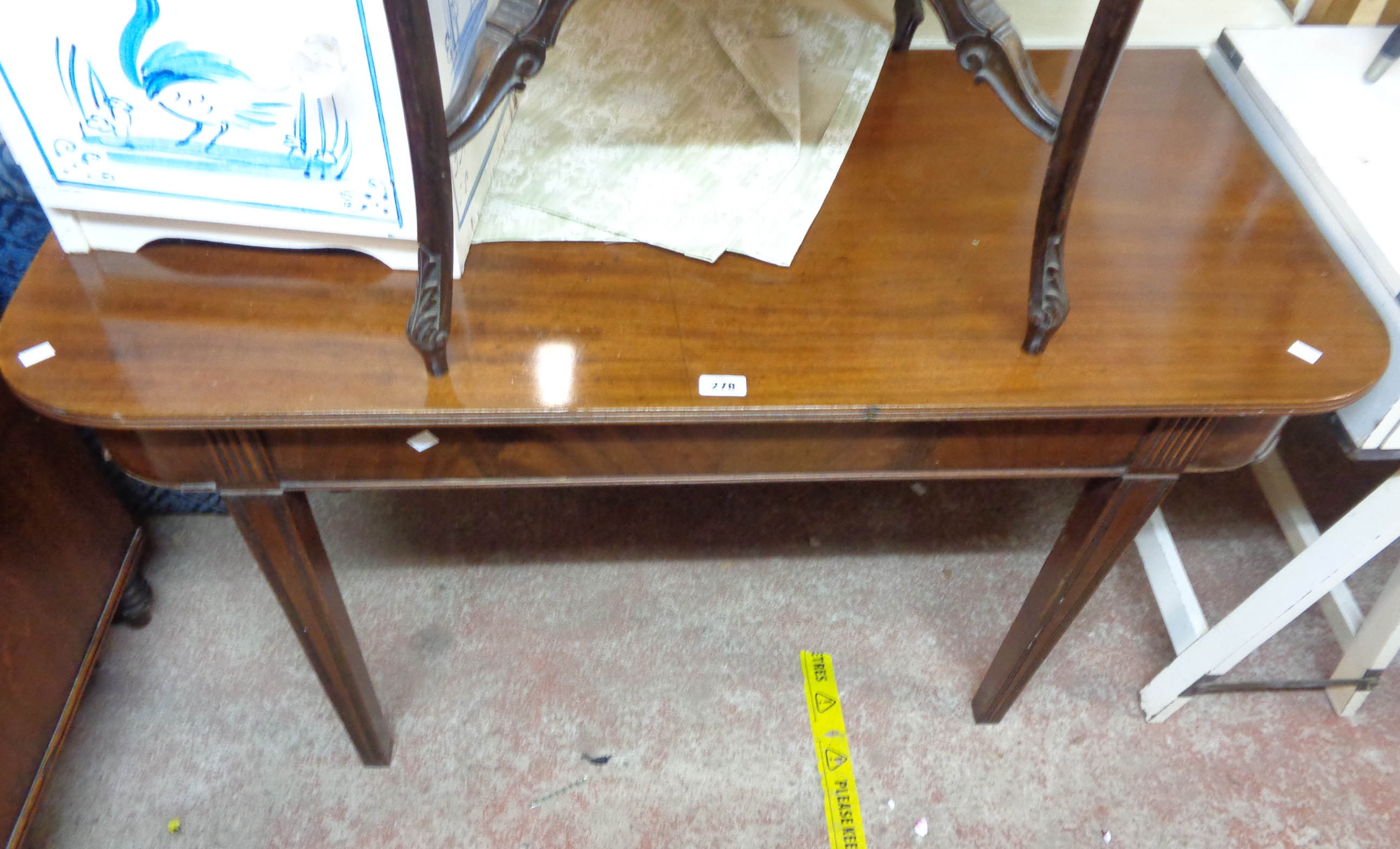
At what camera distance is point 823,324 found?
783 millimetres

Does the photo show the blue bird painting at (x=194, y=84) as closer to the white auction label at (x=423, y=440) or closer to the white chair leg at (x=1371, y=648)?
the white auction label at (x=423, y=440)

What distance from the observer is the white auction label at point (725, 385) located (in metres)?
0.73

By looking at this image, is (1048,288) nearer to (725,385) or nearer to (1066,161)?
(1066,161)

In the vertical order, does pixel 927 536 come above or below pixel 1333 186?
below

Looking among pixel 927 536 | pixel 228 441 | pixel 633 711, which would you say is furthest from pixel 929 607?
pixel 228 441

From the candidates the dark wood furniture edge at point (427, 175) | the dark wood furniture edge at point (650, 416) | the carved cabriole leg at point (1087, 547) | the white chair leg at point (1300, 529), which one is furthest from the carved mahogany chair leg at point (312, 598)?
the white chair leg at point (1300, 529)

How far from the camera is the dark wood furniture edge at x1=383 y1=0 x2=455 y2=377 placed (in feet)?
1.97

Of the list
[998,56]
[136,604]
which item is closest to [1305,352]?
[998,56]

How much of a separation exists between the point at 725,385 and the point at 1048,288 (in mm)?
254

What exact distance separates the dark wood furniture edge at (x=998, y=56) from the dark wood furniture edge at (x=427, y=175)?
1.07 ft

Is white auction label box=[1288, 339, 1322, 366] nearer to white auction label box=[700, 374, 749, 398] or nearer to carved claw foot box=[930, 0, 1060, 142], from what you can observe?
carved claw foot box=[930, 0, 1060, 142]

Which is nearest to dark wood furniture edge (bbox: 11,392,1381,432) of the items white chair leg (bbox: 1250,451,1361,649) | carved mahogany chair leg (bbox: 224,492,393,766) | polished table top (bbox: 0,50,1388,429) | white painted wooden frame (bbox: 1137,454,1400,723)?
polished table top (bbox: 0,50,1388,429)

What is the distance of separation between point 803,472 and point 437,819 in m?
0.69

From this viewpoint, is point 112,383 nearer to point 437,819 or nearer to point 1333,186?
point 437,819
